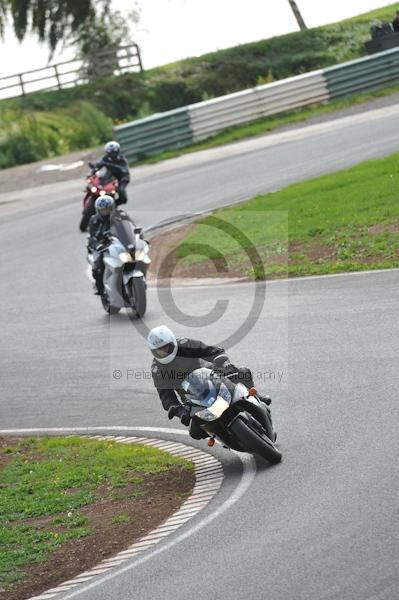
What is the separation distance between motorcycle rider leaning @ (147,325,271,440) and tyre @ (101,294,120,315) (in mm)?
7318

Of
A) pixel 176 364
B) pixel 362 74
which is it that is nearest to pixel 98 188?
pixel 176 364

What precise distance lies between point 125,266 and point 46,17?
30.4 metres

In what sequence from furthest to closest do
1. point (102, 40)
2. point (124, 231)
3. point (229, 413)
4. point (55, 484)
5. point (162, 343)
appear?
point (102, 40), point (124, 231), point (55, 484), point (162, 343), point (229, 413)

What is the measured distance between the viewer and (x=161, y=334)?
11.2 meters

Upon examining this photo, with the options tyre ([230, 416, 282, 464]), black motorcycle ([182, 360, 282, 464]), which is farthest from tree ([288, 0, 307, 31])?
tyre ([230, 416, 282, 464])

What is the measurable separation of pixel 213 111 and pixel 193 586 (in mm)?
27856

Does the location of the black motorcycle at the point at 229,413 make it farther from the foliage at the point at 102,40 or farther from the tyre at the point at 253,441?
the foliage at the point at 102,40

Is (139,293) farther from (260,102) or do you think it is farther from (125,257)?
(260,102)

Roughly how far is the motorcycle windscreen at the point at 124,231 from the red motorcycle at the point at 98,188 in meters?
4.42

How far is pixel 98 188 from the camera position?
23.5 metres

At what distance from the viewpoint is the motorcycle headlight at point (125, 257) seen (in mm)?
18031

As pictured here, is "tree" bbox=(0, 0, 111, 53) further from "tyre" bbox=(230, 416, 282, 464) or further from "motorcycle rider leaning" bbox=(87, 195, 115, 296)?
"tyre" bbox=(230, 416, 282, 464)

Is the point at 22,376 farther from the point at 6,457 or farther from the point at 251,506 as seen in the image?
the point at 251,506

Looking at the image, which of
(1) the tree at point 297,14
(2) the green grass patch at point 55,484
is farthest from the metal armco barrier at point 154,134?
(2) the green grass patch at point 55,484
